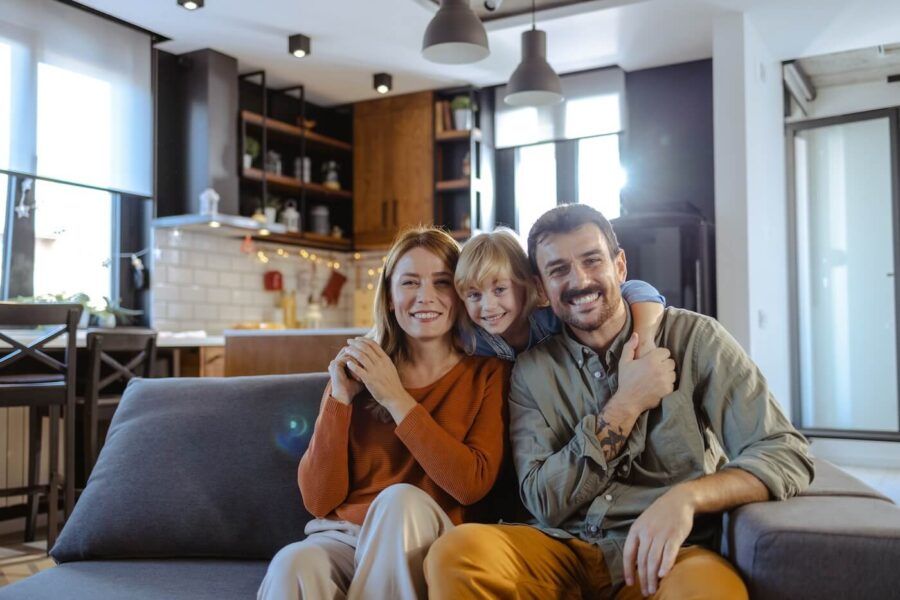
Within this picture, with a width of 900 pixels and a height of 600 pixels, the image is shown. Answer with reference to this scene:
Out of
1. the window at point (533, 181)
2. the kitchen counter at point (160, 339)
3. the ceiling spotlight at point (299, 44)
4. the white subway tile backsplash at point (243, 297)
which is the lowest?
the kitchen counter at point (160, 339)

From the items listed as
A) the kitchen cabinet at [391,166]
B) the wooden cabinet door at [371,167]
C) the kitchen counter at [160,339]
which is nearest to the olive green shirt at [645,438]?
the kitchen counter at [160,339]

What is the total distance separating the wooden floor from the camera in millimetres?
3096

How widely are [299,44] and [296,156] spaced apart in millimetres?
1428

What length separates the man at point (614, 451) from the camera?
4.54 ft

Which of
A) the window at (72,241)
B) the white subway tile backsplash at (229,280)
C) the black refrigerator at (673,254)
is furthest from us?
the white subway tile backsplash at (229,280)

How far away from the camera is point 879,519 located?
1.28 meters

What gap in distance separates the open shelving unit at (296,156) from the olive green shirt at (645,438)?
4052 millimetres

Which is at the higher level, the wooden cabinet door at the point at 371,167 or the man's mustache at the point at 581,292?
the wooden cabinet door at the point at 371,167

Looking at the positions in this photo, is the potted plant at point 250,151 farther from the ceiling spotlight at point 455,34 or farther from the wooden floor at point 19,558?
the wooden floor at point 19,558

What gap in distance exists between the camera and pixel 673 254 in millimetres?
4750

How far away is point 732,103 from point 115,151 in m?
3.46

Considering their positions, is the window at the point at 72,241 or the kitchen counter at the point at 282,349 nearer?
the kitchen counter at the point at 282,349

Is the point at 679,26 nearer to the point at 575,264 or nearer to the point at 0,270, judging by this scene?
the point at 575,264

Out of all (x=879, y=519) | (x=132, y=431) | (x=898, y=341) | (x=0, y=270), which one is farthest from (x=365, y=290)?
(x=879, y=519)
